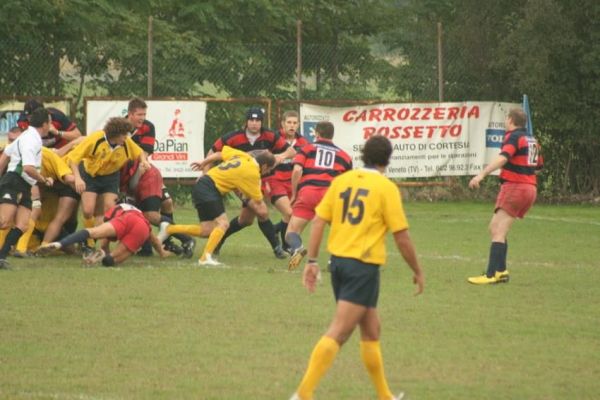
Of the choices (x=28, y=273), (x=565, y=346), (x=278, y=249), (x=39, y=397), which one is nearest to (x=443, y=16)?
(x=278, y=249)

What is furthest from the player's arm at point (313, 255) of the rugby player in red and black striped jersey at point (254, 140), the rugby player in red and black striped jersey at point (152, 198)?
the rugby player in red and black striped jersey at point (254, 140)

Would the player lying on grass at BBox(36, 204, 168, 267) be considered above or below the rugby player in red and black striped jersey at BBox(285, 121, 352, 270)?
below

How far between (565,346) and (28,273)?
244 inches

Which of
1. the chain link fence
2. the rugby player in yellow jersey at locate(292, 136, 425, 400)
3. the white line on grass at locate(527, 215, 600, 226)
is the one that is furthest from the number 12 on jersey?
the chain link fence

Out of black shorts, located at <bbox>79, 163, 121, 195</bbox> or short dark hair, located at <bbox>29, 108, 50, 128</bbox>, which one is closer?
short dark hair, located at <bbox>29, 108, 50, 128</bbox>

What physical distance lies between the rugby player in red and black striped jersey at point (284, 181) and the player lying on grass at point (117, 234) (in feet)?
6.93

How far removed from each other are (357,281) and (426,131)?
16789 mm

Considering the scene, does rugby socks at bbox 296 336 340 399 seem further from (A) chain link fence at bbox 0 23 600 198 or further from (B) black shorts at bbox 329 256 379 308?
(A) chain link fence at bbox 0 23 600 198

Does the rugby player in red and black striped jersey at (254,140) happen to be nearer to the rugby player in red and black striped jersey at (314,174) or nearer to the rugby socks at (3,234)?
the rugby player in red and black striped jersey at (314,174)

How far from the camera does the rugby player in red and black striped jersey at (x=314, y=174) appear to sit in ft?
46.6

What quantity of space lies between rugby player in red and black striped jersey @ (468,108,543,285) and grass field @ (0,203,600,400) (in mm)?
279

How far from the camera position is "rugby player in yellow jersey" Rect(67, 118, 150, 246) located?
15.0 m

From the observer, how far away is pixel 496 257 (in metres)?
13.7

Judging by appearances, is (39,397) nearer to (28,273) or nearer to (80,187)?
(28,273)
